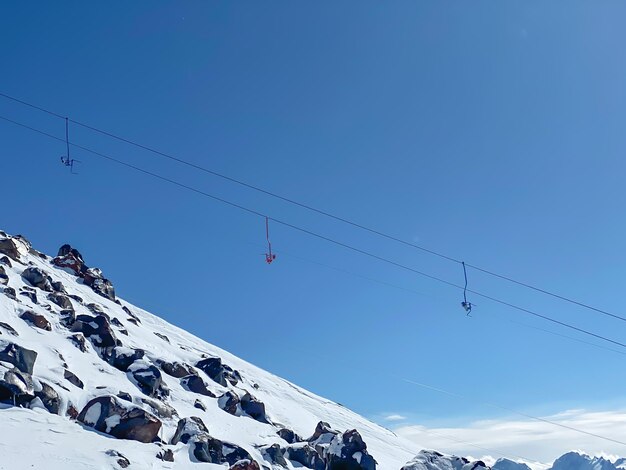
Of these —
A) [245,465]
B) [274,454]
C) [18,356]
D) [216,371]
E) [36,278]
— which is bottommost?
[245,465]

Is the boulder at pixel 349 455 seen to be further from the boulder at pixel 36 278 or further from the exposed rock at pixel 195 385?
the boulder at pixel 36 278

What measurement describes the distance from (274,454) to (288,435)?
297 inches

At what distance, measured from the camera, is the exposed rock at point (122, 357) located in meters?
47.1

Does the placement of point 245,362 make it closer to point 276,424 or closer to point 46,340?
point 276,424

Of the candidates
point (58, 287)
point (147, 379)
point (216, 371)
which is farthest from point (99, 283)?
point (147, 379)

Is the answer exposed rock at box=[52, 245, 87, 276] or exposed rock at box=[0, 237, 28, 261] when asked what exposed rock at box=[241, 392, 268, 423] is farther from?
exposed rock at box=[52, 245, 87, 276]

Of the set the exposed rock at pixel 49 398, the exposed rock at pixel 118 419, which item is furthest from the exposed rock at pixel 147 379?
the exposed rock at pixel 49 398

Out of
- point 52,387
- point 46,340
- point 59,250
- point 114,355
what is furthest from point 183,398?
point 59,250

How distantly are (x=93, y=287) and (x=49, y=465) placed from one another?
5686cm

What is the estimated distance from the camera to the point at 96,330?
50.8 meters

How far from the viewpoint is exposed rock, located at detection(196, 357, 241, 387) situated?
193ft

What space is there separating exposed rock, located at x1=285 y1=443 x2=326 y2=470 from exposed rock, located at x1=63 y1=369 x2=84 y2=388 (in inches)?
616

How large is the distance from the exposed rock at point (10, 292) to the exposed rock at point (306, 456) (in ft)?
84.3

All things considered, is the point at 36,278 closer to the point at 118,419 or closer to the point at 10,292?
the point at 10,292
